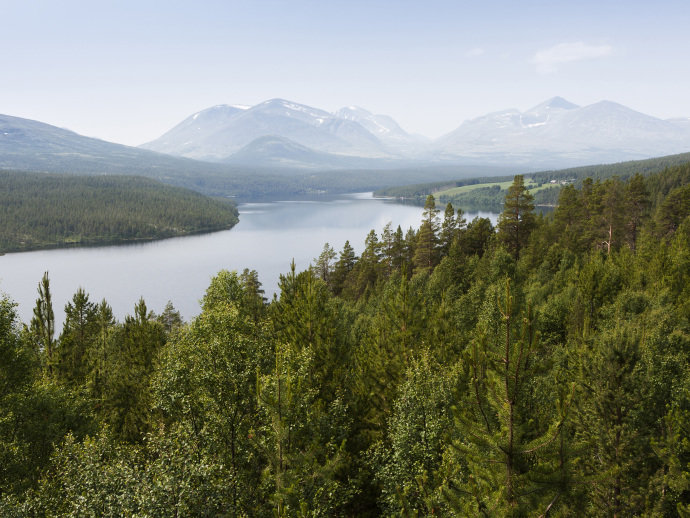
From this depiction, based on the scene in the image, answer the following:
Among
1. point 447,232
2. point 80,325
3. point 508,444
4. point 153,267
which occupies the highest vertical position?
point 447,232

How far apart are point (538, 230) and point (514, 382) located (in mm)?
62057

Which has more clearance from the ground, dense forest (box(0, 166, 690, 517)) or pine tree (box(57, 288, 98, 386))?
dense forest (box(0, 166, 690, 517))

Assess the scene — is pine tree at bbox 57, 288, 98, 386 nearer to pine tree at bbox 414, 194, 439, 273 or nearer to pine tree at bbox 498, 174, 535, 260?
pine tree at bbox 414, 194, 439, 273

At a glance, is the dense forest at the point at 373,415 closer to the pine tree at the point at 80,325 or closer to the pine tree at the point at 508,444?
the pine tree at the point at 508,444

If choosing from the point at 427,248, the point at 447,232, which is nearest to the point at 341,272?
the point at 427,248

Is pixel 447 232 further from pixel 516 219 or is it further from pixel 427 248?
pixel 516 219

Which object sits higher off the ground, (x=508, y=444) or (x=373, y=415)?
(x=508, y=444)

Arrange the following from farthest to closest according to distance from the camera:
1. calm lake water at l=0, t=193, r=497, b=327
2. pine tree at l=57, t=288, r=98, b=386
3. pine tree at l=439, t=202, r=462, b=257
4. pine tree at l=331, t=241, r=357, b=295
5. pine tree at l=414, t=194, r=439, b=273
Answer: calm lake water at l=0, t=193, r=497, b=327 → pine tree at l=331, t=241, r=357, b=295 → pine tree at l=439, t=202, r=462, b=257 → pine tree at l=414, t=194, r=439, b=273 → pine tree at l=57, t=288, r=98, b=386

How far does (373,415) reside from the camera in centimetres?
2455

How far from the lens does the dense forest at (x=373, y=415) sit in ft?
34.0

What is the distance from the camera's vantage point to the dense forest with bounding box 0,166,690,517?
10367 mm

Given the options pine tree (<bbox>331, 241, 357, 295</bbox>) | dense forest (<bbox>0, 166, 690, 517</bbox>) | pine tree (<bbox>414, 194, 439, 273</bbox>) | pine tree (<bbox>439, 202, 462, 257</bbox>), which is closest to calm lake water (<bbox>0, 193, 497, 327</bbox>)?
pine tree (<bbox>331, 241, 357, 295</bbox>)

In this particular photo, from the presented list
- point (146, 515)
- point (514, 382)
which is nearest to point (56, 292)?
point (146, 515)

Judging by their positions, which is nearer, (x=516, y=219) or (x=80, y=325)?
(x=80, y=325)
